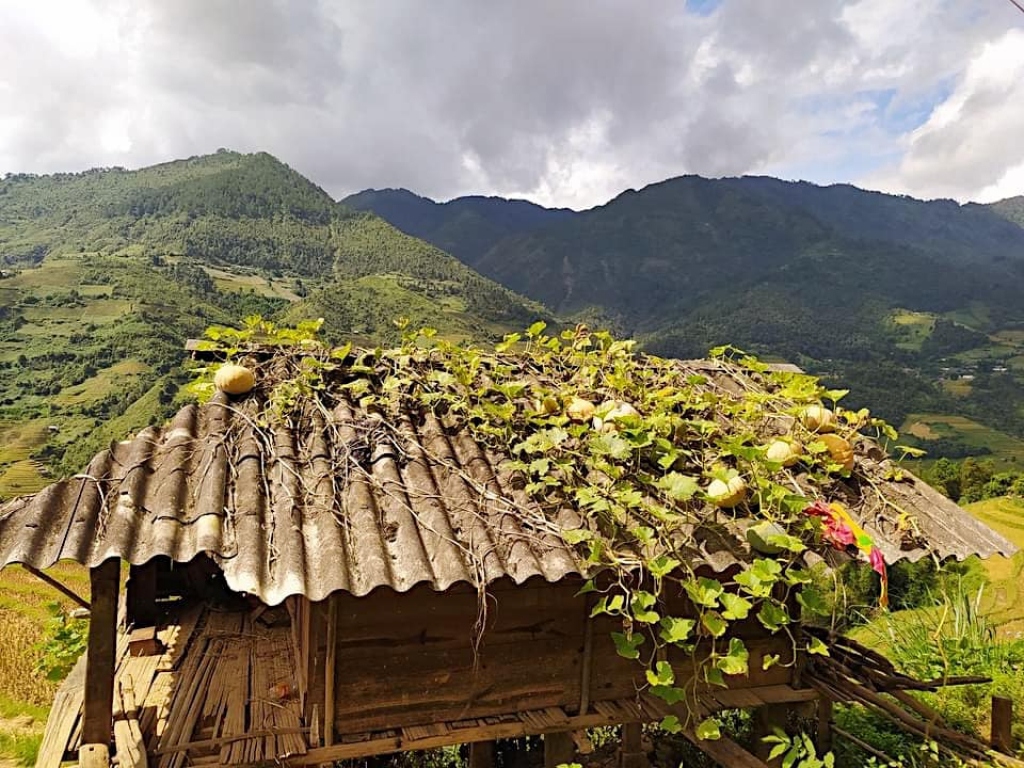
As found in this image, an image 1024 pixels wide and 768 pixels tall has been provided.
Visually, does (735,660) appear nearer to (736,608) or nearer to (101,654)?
(736,608)

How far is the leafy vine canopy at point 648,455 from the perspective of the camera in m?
4.05

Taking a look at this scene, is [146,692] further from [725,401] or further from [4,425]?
[4,425]

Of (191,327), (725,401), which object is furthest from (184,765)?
(191,327)

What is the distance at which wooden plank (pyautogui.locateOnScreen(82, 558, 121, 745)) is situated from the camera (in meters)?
3.87

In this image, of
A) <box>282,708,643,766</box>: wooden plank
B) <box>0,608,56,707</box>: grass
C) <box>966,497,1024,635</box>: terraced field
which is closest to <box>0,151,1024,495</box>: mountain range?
<box>0,608,56,707</box>: grass

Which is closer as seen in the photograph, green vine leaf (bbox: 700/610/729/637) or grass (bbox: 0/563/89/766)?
green vine leaf (bbox: 700/610/729/637)

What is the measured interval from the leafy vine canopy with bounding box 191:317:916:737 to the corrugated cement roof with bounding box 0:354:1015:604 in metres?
0.10

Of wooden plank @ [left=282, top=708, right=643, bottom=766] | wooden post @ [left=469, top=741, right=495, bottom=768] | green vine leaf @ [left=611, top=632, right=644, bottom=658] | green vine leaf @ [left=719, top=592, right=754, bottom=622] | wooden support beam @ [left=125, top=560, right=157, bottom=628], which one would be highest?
wooden support beam @ [left=125, top=560, right=157, bottom=628]

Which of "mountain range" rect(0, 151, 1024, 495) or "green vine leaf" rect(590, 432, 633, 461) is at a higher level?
"mountain range" rect(0, 151, 1024, 495)

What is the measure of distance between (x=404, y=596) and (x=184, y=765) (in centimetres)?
178

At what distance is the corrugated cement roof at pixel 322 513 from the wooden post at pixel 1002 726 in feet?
7.07

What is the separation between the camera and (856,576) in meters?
22.4

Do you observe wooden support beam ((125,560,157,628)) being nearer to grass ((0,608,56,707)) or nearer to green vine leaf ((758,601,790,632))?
grass ((0,608,56,707))

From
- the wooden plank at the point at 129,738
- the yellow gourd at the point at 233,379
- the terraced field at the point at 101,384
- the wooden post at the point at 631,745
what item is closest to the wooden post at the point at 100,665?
the wooden plank at the point at 129,738
